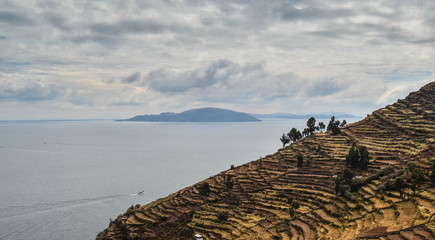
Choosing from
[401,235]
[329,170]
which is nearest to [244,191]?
[329,170]

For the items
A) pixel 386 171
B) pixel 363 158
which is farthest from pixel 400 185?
pixel 363 158

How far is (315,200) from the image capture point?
6419 centimetres

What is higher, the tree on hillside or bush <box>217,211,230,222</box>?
the tree on hillside

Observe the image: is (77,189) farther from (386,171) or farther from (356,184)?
(386,171)

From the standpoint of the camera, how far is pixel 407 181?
192ft

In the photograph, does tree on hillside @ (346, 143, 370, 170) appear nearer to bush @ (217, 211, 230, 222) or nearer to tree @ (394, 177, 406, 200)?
tree @ (394, 177, 406, 200)

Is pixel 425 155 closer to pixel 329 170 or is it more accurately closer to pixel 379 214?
pixel 329 170

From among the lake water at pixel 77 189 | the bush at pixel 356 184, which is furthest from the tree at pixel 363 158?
the lake water at pixel 77 189

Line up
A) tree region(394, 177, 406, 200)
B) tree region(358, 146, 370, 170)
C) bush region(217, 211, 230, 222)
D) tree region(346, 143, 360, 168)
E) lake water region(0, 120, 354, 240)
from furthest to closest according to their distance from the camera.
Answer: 1. lake water region(0, 120, 354, 240)
2. tree region(346, 143, 360, 168)
3. tree region(358, 146, 370, 170)
4. bush region(217, 211, 230, 222)
5. tree region(394, 177, 406, 200)

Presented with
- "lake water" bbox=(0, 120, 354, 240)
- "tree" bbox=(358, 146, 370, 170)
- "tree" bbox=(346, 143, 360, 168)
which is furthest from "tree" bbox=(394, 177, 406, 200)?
"lake water" bbox=(0, 120, 354, 240)

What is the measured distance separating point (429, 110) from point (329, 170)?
191 feet

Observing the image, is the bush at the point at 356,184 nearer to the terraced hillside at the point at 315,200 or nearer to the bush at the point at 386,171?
the terraced hillside at the point at 315,200

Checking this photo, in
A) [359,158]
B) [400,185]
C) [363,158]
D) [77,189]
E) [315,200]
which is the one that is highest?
[363,158]

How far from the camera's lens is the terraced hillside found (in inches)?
1943
